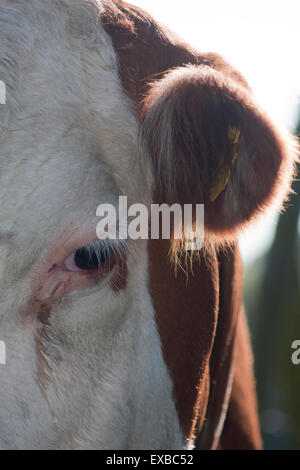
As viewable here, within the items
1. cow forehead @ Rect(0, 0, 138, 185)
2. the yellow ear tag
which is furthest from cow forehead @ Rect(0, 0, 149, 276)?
the yellow ear tag

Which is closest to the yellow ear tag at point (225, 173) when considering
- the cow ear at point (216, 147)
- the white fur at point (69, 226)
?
the cow ear at point (216, 147)

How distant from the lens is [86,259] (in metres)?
1.33

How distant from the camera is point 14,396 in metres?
1.24

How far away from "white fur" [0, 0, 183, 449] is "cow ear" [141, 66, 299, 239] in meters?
0.09

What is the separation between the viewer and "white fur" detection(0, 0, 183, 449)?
4.02ft

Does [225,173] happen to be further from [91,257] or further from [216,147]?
[91,257]

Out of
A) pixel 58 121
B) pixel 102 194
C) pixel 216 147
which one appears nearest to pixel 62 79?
pixel 58 121

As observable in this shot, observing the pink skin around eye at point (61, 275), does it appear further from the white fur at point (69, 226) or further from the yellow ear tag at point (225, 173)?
the yellow ear tag at point (225, 173)

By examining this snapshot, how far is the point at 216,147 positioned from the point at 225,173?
7 centimetres

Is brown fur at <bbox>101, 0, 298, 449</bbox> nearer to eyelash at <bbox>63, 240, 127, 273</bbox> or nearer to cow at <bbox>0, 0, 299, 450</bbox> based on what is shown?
cow at <bbox>0, 0, 299, 450</bbox>

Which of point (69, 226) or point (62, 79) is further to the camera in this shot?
point (62, 79)

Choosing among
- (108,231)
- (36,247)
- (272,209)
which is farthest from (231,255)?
(36,247)

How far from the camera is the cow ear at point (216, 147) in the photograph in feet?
4.40

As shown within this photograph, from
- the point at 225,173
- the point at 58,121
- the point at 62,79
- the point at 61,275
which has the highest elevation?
the point at 62,79
